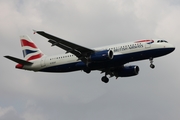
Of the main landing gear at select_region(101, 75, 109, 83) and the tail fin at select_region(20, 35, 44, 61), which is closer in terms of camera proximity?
the main landing gear at select_region(101, 75, 109, 83)

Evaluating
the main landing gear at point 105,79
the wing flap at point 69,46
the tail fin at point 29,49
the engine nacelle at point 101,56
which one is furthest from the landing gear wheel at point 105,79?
the tail fin at point 29,49

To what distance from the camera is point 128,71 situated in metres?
79.1

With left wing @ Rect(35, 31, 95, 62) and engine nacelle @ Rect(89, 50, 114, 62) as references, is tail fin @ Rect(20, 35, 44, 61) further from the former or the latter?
engine nacelle @ Rect(89, 50, 114, 62)

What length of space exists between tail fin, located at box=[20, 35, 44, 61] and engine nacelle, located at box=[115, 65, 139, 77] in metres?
12.2

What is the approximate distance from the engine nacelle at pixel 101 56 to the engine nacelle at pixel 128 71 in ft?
30.2

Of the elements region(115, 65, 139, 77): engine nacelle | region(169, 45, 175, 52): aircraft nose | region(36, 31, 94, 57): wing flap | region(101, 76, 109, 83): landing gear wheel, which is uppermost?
region(36, 31, 94, 57): wing flap

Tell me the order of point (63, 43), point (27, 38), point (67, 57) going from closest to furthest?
point (63, 43) → point (67, 57) → point (27, 38)

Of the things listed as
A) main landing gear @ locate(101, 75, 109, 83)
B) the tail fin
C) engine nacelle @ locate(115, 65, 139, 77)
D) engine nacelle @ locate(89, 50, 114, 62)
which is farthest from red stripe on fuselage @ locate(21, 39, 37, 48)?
engine nacelle @ locate(89, 50, 114, 62)

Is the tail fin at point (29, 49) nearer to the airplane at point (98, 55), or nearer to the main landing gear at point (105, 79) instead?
the airplane at point (98, 55)

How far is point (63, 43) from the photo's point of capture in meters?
69.6

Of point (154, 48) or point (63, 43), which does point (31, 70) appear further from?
point (154, 48)

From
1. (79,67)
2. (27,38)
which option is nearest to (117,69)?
(79,67)

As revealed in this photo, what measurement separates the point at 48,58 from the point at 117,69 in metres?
10.6

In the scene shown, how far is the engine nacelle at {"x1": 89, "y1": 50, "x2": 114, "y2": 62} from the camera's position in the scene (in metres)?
69.9
